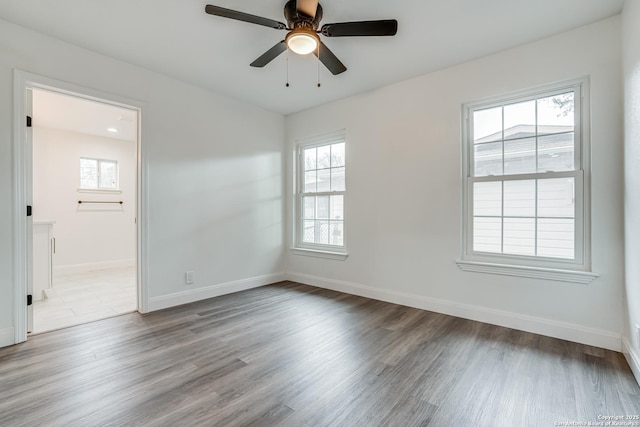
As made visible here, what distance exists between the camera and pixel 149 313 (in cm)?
305

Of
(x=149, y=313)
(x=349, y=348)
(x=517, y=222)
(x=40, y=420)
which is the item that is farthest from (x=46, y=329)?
(x=517, y=222)

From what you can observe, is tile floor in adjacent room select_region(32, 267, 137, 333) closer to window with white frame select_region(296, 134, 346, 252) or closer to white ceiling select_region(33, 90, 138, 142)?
white ceiling select_region(33, 90, 138, 142)

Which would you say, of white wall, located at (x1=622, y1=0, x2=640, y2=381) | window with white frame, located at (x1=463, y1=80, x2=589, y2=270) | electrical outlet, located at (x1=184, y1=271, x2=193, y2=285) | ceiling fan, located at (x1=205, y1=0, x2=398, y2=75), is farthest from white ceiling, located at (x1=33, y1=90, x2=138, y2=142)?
white wall, located at (x1=622, y1=0, x2=640, y2=381)

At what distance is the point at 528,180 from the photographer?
8.57 feet

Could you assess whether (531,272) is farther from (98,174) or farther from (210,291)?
(98,174)

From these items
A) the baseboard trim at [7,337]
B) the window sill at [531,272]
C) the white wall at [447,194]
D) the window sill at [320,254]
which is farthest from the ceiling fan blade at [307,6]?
the baseboard trim at [7,337]

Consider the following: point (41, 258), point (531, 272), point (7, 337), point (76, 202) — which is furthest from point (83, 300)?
point (531, 272)

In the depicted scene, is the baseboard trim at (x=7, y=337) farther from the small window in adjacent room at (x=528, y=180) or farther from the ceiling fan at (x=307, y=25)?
the small window in adjacent room at (x=528, y=180)

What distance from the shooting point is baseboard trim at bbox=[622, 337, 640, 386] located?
5.92 ft

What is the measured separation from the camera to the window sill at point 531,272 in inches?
91.5

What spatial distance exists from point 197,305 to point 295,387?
1974 mm

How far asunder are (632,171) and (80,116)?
6412 mm

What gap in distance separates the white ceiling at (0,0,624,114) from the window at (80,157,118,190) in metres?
3.65

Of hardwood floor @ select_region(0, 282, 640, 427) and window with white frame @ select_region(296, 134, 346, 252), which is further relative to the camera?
window with white frame @ select_region(296, 134, 346, 252)
